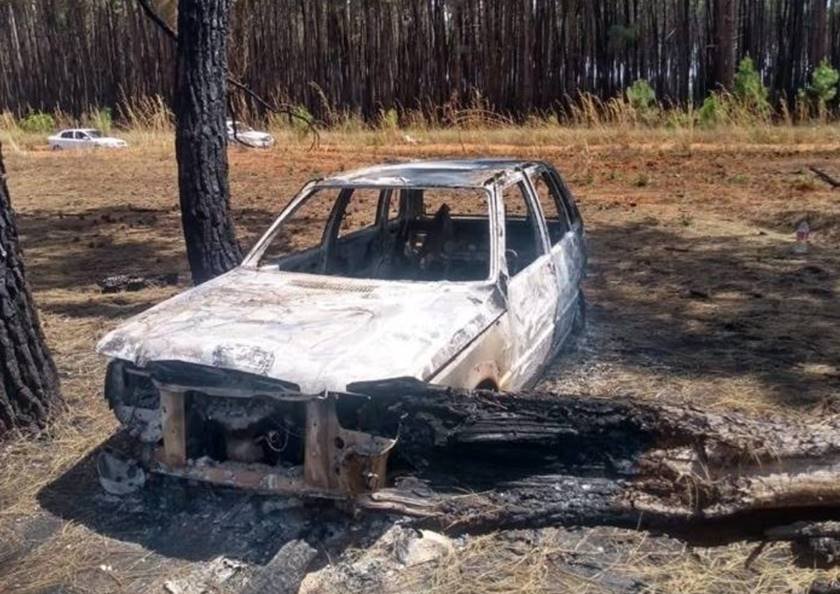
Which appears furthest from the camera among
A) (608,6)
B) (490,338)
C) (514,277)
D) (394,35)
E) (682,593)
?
(394,35)

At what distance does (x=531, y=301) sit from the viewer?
6246 mm

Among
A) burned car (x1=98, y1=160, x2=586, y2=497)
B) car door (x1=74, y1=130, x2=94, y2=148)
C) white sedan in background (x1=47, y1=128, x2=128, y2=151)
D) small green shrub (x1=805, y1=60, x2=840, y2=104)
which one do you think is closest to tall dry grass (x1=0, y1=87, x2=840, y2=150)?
small green shrub (x1=805, y1=60, x2=840, y2=104)

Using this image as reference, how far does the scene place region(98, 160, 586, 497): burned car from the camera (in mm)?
4660

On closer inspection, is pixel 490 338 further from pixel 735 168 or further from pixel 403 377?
pixel 735 168

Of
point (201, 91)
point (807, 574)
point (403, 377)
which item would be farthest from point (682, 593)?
point (201, 91)

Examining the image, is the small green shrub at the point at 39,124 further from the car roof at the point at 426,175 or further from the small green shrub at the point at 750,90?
the car roof at the point at 426,175

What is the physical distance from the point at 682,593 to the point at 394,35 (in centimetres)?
1711

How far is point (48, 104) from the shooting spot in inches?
976

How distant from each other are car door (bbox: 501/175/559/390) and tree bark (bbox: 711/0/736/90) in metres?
11.5

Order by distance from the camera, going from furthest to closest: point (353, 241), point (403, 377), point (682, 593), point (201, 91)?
point (201, 91), point (353, 241), point (403, 377), point (682, 593)

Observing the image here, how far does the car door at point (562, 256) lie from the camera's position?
693cm

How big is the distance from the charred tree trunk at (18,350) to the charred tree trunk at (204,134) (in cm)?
180

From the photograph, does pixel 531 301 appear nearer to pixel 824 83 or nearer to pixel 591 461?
pixel 591 461

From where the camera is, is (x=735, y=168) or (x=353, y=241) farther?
(x=735, y=168)
